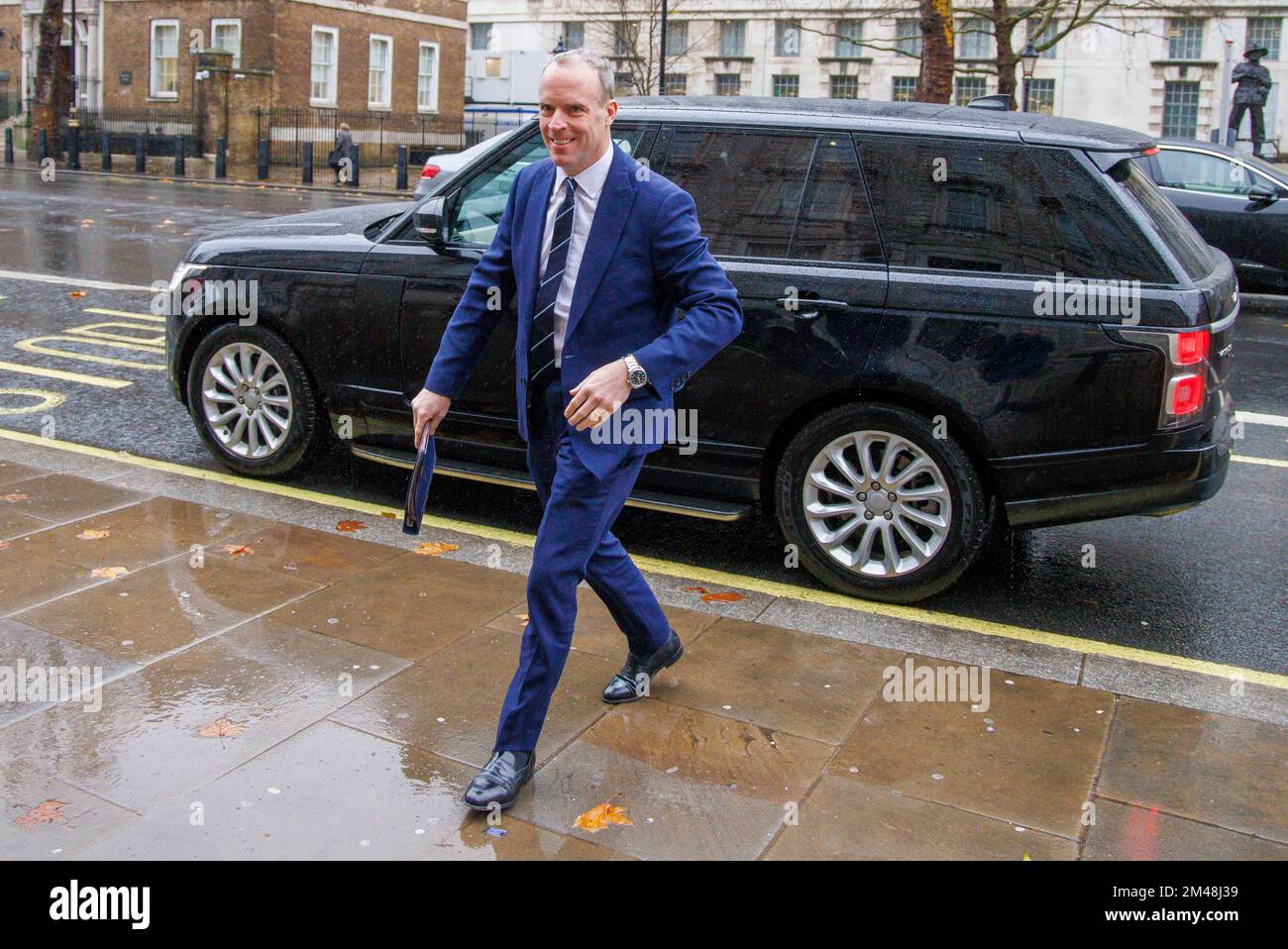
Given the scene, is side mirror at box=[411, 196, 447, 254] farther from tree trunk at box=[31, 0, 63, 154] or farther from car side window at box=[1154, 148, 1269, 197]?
tree trunk at box=[31, 0, 63, 154]

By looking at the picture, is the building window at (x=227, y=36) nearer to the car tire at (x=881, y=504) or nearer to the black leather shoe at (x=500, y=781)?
the car tire at (x=881, y=504)

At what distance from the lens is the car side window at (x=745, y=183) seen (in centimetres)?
548

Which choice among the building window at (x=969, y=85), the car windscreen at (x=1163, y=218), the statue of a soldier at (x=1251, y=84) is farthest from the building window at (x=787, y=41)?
the car windscreen at (x=1163, y=218)

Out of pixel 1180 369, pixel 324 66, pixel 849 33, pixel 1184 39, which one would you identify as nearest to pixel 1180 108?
pixel 1184 39

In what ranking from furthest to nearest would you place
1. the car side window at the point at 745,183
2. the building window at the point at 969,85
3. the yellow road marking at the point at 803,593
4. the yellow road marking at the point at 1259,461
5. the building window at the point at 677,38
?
the building window at the point at 677,38, the building window at the point at 969,85, the yellow road marking at the point at 1259,461, the car side window at the point at 745,183, the yellow road marking at the point at 803,593

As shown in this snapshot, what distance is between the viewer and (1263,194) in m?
13.8

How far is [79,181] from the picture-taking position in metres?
30.6

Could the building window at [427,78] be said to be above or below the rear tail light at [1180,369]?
above

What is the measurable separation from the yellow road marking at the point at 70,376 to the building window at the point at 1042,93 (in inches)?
2075

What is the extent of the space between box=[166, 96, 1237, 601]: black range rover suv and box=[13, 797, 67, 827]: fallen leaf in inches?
104

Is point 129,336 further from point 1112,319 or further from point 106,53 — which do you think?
point 106,53

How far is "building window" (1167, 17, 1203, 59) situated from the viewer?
53.7 meters
